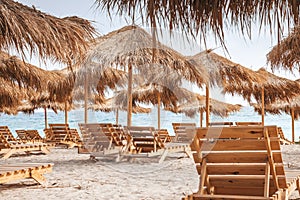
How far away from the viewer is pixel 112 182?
5117mm

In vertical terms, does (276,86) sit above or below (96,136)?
above

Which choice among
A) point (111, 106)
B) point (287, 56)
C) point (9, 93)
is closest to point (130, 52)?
point (287, 56)

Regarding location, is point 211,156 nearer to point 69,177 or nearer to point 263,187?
point 263,187

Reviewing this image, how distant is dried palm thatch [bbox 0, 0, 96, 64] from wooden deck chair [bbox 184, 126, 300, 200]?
1.55m

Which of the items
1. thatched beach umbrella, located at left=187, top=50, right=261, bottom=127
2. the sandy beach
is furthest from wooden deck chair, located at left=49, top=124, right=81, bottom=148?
thatched beach umbrella, located at left=187, top=50, right=261, bottom=127

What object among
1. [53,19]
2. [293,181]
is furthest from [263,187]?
[53,19]

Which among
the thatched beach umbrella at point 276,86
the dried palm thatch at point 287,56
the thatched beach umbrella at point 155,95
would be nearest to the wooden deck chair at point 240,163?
the dried palm thatch at point 287,56

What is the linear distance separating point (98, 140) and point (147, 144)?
95cm

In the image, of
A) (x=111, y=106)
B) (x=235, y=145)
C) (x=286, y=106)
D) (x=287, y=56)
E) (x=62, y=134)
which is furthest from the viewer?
(x=111, y=106)

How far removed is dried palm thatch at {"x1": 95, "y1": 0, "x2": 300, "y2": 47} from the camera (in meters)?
2.03

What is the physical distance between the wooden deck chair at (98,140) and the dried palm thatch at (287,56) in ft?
9.98

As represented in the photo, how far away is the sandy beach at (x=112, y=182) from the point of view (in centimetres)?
427

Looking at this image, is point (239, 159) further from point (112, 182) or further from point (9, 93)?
point (9, 93)

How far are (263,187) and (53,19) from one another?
240 centimetres
